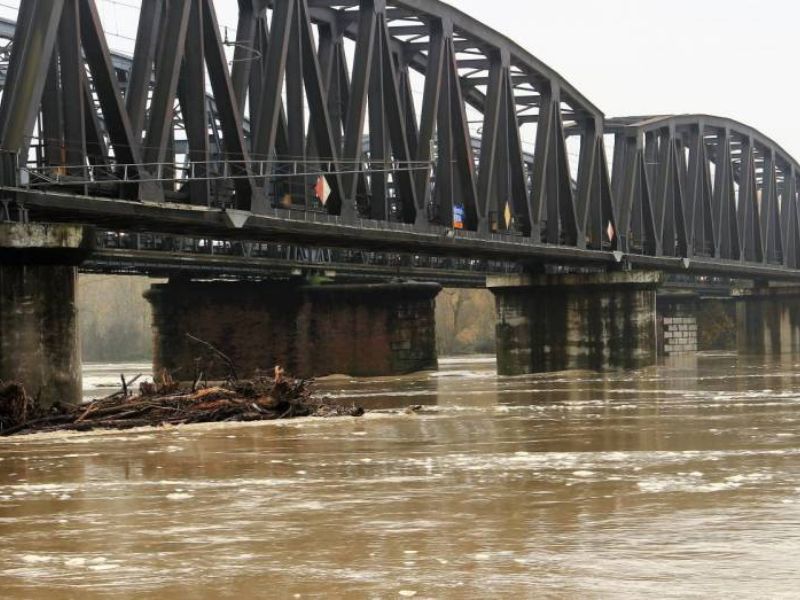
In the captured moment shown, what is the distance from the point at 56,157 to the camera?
34.0 m

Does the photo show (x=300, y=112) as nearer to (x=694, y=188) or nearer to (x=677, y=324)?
(x=694, y=188)

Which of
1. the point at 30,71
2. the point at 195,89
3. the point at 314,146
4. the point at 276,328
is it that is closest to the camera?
the point at 30,71

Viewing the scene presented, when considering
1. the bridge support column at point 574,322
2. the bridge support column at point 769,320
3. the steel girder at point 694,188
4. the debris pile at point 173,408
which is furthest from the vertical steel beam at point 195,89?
the bridge support column at point 769,320

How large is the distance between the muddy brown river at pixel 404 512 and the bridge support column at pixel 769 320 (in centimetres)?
8155

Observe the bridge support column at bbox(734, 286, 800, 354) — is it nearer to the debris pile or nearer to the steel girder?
the steel girder

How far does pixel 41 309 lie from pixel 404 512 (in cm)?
1568

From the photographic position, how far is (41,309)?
28953 mm

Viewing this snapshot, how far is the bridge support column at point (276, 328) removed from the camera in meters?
74.5

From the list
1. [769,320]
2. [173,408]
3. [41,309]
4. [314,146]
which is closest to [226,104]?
[41,309]

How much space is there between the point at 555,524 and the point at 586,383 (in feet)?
139

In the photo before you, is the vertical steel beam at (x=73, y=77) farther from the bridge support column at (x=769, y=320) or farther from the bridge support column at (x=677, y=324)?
the bridge support column at (x=677, y=324)

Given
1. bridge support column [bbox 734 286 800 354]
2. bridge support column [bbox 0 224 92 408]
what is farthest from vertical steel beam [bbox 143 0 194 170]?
bridge support column [bbox 734 286 800 354]

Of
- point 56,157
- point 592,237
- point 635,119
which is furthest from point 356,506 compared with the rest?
point 635,119

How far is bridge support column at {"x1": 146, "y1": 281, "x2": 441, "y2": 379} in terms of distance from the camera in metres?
74.5
